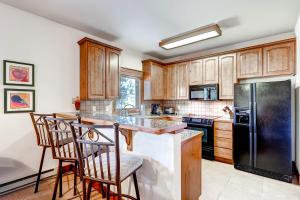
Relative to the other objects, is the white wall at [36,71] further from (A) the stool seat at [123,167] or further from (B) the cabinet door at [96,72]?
(A) the stool seat at [123,167]

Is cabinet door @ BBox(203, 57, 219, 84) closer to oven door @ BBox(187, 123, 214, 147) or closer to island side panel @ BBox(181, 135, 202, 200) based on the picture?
oven door @ BBox(187, 123, 214, 147)

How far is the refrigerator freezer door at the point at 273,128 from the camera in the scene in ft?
7.99

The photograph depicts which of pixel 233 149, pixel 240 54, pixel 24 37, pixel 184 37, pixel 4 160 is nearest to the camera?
pixel 4 160

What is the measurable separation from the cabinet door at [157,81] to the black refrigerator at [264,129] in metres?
1.93

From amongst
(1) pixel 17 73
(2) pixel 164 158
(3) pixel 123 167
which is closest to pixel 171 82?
(2) pixel 164 158

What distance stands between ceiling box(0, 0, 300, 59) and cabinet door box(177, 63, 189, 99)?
3.72ft

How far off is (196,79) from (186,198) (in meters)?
2.83

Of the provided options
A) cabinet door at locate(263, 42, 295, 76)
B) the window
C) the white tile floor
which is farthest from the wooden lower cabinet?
the window

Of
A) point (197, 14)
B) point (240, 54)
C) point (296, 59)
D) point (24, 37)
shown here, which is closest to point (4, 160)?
point (24, 37)

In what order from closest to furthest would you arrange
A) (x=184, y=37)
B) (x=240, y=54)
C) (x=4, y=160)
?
(x=4, y=160) < (x=184, y=37) < (x=240, y=54)

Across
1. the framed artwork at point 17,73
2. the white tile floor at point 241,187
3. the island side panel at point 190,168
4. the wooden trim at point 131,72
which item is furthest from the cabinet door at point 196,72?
the framed artwork at point 17,73

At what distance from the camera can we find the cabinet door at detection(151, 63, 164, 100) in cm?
417

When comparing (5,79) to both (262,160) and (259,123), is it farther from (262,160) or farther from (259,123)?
(262,160)

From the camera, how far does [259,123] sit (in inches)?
105
